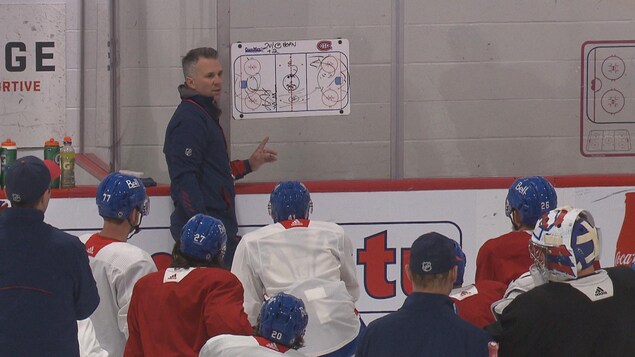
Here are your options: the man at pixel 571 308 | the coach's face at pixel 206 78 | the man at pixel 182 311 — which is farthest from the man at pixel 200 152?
the man at pixel 571 308

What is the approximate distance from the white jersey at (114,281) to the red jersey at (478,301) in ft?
3.74

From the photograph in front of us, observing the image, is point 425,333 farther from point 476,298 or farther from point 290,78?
point 290,78

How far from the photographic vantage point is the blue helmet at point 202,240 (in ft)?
13.1

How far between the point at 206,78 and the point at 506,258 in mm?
2130

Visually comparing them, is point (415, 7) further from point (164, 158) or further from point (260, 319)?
point (260, 319)

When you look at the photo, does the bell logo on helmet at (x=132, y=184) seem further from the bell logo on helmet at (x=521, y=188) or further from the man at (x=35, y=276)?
the bell logo on helmet at (x=521, y=188)

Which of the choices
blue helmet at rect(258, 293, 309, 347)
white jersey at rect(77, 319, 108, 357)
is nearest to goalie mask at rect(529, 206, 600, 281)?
blue helmet at rect(258, 293, 309, 347)

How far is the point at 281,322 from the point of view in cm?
330

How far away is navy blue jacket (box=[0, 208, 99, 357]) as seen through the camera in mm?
3705

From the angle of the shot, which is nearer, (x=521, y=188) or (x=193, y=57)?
(x=521, y=188)

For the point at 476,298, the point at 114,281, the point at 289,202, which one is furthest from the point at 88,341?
the point at 476,298

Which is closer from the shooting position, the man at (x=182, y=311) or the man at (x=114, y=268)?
the man at (x=182, y=311)

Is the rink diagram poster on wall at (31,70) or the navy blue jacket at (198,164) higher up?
the rink diagram poster on wall at (31,70)

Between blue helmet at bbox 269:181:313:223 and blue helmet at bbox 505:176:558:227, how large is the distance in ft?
2.46
